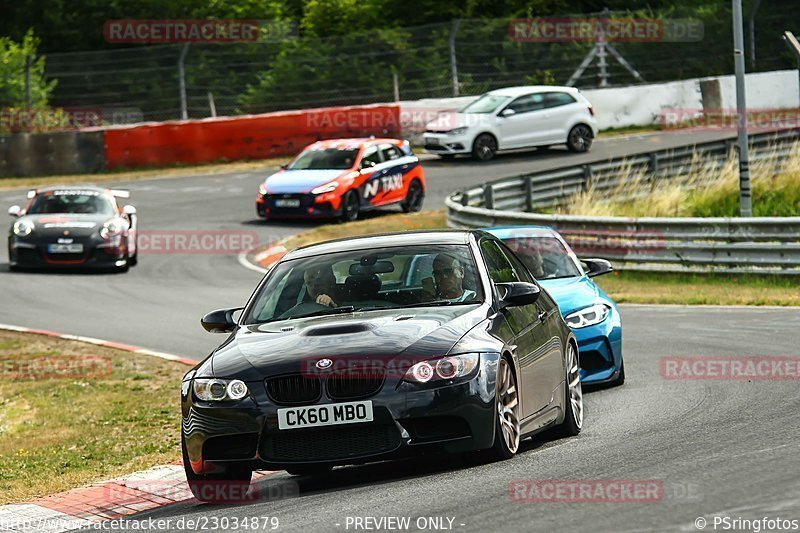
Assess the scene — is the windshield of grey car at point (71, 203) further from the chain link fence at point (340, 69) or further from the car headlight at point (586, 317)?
the car headlight at point (586, 317)

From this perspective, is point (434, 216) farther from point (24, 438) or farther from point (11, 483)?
point (11, 483)

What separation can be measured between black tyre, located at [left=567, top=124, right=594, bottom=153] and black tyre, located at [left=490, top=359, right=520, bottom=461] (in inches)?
1112

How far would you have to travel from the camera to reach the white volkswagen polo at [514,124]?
3525 centimetres

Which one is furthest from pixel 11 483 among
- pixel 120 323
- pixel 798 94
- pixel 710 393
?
pixel 798 94

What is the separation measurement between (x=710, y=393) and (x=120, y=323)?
30.8 ft

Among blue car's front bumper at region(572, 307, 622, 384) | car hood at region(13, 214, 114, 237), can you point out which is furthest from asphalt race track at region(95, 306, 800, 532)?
Result: car hood at region(13, 214, 114, 237)

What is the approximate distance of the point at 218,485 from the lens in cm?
815

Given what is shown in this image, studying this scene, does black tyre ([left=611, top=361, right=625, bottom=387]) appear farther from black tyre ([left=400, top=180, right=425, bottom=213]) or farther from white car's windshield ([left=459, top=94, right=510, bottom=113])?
white car's windshield ([left=459, top=94, right=510, bottom=113])

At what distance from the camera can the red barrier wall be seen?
36.3 m

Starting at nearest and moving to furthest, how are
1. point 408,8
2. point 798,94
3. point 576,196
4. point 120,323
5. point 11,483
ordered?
1. point 11,483
2. point 120,323
3. point 576,196
4. point 798,94
5. point 408,8

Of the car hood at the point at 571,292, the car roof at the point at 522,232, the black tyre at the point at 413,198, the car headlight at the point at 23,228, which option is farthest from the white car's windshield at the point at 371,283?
the black tyre at the point at 413,198

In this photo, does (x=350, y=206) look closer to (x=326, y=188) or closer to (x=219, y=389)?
(x=326, y=188)

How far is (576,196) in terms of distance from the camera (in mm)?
27781

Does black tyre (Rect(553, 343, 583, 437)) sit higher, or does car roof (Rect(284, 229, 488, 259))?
car roof (Rect(284, 229, 488, 259))
